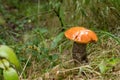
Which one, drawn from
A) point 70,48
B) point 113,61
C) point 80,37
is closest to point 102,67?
point 113,61

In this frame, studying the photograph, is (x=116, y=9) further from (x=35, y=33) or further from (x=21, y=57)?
(x=21, y=57)

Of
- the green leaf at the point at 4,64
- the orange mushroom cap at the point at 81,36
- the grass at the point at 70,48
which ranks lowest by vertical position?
the grass at the point at 70,48

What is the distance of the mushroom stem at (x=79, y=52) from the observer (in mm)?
2270

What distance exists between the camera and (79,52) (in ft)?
7.53

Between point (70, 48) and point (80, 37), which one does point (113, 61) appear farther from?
point (70, 48)

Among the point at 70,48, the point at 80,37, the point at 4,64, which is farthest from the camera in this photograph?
the point at 70,48

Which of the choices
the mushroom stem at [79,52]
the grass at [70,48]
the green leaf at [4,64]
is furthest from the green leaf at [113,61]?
the green leaf at [4,64]

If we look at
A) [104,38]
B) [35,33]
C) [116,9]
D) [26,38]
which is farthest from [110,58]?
[26,38]

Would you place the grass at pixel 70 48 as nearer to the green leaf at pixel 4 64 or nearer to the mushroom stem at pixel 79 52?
the mushroom stem at pixel 79 52

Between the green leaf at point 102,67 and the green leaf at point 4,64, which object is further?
the green leaf at point 102,67

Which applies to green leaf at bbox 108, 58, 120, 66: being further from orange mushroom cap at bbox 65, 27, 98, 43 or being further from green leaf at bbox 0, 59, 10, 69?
green leaf at bbox 0, 59, 10, 69

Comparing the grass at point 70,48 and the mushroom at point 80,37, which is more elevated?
the mushroom at point 80,37

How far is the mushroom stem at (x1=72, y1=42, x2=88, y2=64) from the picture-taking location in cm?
227

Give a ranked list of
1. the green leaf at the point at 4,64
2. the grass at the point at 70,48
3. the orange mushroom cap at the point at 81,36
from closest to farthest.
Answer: the green leaf at the point at 4,64 < the orange mushroom cap at the point at 81,36 < the grass at the point at 70,48
